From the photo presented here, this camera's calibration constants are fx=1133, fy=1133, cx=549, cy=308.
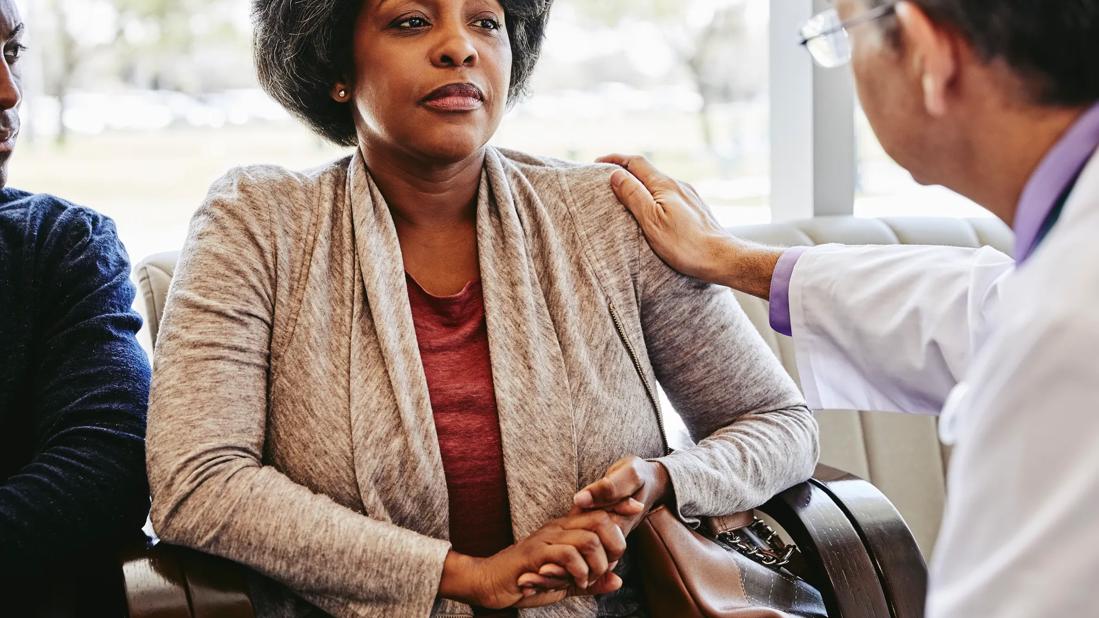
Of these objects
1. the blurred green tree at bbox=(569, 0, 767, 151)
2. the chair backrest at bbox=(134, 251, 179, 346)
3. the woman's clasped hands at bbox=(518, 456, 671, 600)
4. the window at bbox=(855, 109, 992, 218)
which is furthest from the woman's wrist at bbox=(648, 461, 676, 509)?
the blurred green tree at bbox=(569, 0, 767, 151)

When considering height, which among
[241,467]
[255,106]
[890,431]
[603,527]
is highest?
[255,106]

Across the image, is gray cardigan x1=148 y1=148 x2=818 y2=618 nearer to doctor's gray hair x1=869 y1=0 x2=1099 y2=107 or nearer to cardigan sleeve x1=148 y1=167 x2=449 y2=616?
cardigan sleeve x1=148 y1=167 x2=449 y2=616

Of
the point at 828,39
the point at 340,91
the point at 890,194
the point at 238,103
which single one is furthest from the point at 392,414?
the point at 890,194

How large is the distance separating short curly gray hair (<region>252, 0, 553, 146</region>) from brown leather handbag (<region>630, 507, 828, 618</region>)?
0.89 meters

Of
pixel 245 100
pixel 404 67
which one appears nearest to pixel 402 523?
pixel 404 67

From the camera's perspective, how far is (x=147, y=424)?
1681mm

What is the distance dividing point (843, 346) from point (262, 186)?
0.96 meters

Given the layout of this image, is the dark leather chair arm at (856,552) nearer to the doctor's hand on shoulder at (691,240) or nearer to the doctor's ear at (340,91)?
the doctor's hand on shoulder at (691,240)

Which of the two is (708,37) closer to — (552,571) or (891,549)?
(891,549)

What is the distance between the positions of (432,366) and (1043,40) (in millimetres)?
1084

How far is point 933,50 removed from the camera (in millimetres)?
1015

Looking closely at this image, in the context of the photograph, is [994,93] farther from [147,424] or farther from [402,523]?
[147,424]

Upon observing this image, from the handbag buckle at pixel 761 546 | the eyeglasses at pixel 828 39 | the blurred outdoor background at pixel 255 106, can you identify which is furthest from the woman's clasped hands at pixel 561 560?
the blurred outdoor background at pixel 255 106

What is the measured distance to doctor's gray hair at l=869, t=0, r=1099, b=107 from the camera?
958 millimetres
